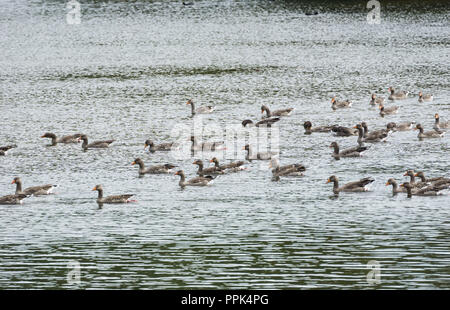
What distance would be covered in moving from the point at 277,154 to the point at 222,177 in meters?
5.49

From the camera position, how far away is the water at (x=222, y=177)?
33.2 metres

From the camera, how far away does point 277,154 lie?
169 ft

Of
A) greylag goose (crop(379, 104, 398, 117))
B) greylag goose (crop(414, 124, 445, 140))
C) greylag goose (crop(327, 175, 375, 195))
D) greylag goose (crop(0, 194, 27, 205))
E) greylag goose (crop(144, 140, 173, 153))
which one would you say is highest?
greylag goose (crop(379, 104, 398, 117))

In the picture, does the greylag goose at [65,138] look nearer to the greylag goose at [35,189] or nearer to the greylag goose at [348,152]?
the greylag goose at [35,189]

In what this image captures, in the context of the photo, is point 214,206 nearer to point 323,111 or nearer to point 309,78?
point 323,111

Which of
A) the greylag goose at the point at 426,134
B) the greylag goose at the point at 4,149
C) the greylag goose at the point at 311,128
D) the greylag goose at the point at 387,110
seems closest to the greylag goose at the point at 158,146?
the greylag goose at the point at 4,149

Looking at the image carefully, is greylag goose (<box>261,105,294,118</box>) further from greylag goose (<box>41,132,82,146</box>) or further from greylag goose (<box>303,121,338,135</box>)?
greylag goose (<box>41,132,82,146</box>)

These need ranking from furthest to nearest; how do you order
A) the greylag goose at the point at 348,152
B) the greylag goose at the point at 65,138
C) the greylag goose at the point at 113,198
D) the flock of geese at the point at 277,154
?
the greylag goose at the point at 65,138, the greylag goose at the point at 348,152, the flock of geese at the point at 277,154, the greylag goose at the point at 113,198

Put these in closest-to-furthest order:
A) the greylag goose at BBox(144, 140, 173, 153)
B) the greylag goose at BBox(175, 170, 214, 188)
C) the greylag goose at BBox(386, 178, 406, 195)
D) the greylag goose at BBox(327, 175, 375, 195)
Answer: the greylag goose at BBox(386, 178, 406, 195) → the greylag goose at BBox(327, 175, 375, 195) → the greylag goose at BBox(175, 170, 214, 188) → the greylag goose at BBox(144, 140, 173, 153)

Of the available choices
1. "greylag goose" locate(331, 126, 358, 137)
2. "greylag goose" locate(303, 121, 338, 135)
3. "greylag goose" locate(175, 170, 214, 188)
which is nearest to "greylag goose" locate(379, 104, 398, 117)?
"greylag goose" locate(303, 121, 338, 135)

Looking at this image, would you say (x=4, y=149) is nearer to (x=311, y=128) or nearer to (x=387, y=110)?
(x=311, y=128)

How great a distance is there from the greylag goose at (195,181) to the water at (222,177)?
383 mm

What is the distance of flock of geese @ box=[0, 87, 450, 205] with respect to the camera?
1681 inches

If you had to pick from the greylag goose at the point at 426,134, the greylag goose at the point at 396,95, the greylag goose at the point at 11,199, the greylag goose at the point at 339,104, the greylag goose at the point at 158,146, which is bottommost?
the greylag goose at the point at 11,199
